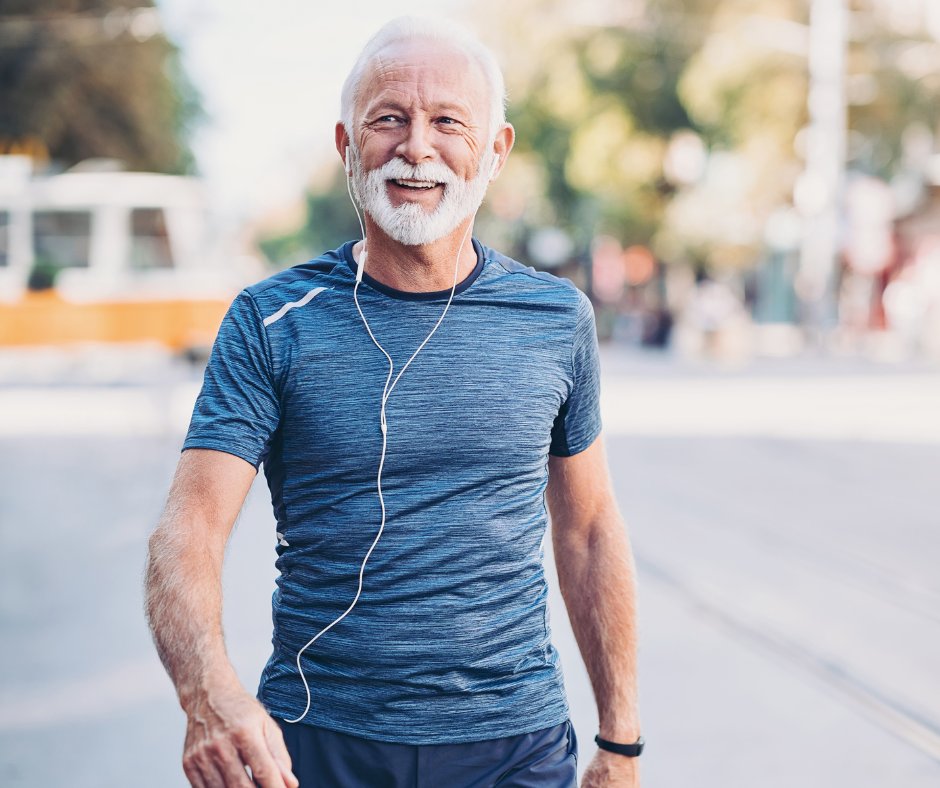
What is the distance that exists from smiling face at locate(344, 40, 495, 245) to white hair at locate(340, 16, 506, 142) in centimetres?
2

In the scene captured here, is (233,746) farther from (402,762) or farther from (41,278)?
(41,278)

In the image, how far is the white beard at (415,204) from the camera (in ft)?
6.72

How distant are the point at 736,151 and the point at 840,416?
15281mm

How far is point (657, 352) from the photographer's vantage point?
31453 mm

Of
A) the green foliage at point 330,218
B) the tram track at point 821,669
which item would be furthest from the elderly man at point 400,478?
the green foliage at point 330,218

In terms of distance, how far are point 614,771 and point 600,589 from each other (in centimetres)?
30

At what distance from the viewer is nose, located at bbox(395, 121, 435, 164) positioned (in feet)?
6.76

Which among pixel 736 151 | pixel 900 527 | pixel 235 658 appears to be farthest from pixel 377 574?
pixel 736 151

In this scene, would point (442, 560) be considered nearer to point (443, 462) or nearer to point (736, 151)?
point (443, 462)

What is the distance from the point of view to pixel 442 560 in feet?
6.34

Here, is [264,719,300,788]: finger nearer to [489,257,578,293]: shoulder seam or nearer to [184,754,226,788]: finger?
[184,754,226,788]: finger

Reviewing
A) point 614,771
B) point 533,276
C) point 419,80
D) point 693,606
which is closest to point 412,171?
point 419,80

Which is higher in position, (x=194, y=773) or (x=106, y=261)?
(x=194, y=773)

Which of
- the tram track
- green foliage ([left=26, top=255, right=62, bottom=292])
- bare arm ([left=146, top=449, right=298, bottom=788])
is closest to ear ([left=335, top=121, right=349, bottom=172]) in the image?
bare arm ([left=146, top=449, right=298, bottom=788])
